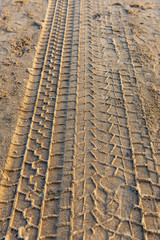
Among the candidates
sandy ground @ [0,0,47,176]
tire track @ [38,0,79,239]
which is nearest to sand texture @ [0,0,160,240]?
tire track @ [38,0,79,239]

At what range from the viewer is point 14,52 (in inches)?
166

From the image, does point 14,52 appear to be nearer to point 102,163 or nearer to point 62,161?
point 62,161

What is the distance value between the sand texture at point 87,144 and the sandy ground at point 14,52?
5.0 inches

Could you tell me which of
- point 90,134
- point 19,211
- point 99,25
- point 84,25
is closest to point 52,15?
point 84,25

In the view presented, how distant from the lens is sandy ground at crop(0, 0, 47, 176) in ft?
9.84

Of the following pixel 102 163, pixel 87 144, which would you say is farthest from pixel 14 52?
pixel 102 163

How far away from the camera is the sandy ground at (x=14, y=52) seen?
3.00 meters

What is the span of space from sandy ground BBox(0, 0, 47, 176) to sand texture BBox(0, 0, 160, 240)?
0.42 feet

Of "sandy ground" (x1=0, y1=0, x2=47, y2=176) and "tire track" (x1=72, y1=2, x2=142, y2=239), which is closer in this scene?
"tire track" (x1=72, y1=2, x2=142, y2=239)

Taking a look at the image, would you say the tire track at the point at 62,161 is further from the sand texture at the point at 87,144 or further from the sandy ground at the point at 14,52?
the sandy ground at the point at 14,52

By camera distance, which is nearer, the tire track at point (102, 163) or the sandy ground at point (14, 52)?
the tire track at point (102, 163)

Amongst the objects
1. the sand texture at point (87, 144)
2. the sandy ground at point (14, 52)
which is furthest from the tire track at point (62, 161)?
the sandy ground at point (14, 52)

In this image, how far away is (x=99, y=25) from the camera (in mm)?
4902

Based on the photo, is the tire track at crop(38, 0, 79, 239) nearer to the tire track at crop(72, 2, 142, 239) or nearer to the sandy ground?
the tire track at crop(72, 2, 142, 239)
